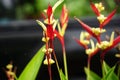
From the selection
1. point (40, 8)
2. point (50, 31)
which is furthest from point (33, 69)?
point (40, 8)

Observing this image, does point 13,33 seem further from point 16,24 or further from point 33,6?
point 33,6

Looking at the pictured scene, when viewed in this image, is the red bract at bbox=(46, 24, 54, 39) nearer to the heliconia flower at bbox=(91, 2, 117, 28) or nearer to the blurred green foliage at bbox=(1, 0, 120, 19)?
the heliconia flower at bbox=(91, 2, 117, 28)

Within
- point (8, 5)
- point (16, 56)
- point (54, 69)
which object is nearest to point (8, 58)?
A: point (16, 56)

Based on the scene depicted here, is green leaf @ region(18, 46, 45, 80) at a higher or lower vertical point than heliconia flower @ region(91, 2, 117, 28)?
lower

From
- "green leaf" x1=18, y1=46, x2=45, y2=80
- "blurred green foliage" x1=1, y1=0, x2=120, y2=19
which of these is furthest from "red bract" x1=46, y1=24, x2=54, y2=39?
"blurred green foliage" x1=1, y1=0, x2=120, y2=19

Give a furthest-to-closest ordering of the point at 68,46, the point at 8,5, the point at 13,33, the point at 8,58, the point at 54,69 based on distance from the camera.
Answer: the point at 8,5 → the point at 13,33 → the point at 68,46 → the point at 8,58 → the point at 54,69

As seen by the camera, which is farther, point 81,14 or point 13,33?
point 81,14

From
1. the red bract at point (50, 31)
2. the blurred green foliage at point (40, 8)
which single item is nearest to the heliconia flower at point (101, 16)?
the red bract at point (50, 31)

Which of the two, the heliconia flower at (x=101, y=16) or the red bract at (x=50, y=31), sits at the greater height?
the heliconia flower at (x=101, y=16)

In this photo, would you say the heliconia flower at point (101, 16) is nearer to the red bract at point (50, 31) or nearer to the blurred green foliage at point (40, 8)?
the red bract at point (50, 31)

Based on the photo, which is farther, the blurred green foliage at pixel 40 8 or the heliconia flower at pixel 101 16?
the blurred green foliage at pixel 40 8

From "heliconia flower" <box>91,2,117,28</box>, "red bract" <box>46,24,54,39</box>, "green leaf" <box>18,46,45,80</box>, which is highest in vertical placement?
"heliconia flower" <box>91,2,117,28</box>
